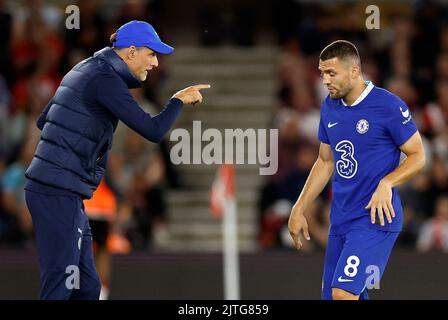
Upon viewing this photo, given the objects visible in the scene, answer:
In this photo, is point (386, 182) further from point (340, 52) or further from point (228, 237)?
point (228, 237)

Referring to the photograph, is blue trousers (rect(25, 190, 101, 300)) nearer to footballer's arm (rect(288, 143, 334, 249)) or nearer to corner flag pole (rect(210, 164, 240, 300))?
footballer's arm (rect(288, 143, 334, 249))

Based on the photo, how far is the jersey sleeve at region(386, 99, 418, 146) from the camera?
8.47m

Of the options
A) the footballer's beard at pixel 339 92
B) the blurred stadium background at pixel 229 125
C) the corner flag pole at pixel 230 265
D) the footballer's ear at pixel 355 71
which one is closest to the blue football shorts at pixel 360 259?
the footballer's beard at pixel 339 92

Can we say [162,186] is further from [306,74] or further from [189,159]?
[306,74]

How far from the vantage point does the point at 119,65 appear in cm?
840

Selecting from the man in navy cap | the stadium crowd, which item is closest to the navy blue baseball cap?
the man in navy cap

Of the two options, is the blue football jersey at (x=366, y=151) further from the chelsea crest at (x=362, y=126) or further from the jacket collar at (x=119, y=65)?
the jacket collar at (x=119, y=65)

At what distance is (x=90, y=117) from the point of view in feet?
27.0

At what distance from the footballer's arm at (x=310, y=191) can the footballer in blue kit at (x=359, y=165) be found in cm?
6

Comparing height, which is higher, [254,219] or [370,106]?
[370,106]

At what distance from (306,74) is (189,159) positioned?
212 cm

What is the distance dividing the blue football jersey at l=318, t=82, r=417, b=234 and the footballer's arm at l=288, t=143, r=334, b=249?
0.80 ft

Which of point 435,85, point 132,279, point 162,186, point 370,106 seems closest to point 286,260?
point 132,279

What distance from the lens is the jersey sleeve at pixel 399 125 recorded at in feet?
27.8
